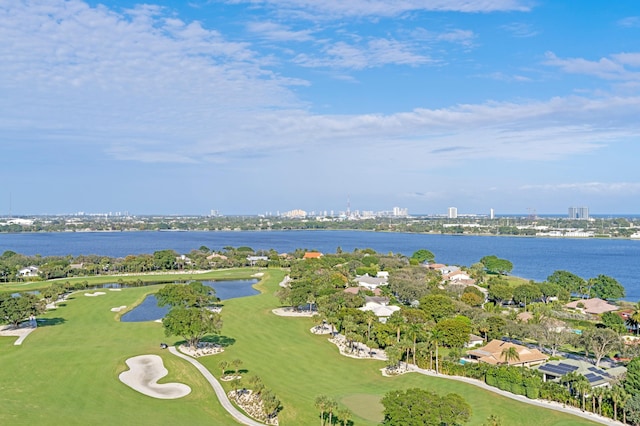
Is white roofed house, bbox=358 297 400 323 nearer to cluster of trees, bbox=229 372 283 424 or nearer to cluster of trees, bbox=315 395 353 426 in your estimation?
cluster of trees, bbox=229 372 283 424

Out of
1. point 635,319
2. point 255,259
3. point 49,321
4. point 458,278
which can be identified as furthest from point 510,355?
point 255,259

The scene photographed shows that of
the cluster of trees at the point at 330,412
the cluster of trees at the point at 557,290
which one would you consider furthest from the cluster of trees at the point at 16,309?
the cluster of trees at the point at 557,290

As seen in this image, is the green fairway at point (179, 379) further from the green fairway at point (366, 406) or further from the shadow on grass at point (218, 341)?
the shadow on grass at point (218, 341)

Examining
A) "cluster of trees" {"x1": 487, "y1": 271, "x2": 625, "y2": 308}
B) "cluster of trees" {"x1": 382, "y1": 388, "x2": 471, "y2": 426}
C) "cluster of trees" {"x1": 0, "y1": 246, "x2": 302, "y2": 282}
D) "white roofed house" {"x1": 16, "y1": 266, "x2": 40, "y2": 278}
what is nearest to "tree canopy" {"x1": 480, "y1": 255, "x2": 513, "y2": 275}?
"cluster of trees" {"x1": 487, "y1": 271, "x2": 625, "y2": 308}

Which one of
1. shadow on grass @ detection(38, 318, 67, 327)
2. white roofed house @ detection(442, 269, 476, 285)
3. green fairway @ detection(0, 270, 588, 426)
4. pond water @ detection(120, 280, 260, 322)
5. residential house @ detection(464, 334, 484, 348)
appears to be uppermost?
white roofed house @ detection(442, 269, 476, 285)

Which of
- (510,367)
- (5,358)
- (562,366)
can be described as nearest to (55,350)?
(5,358)
